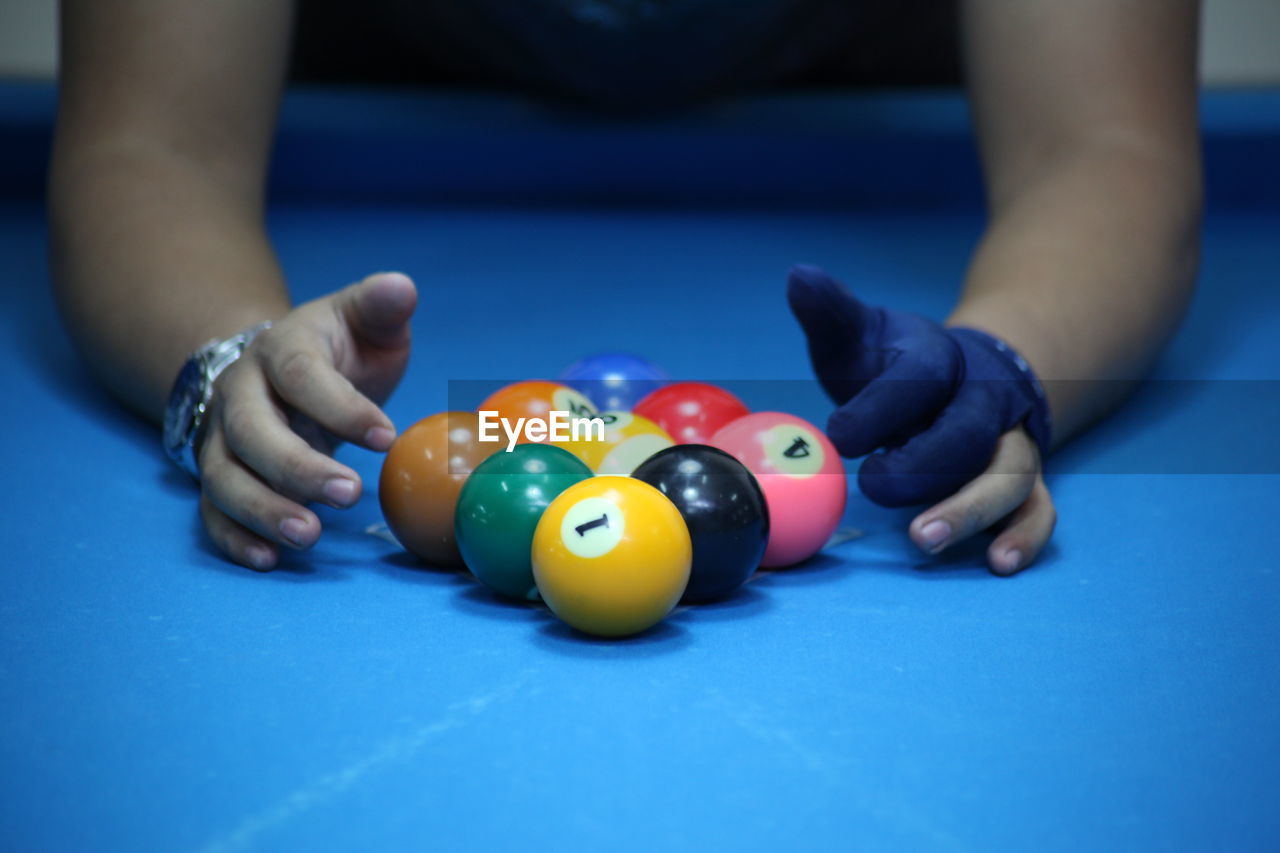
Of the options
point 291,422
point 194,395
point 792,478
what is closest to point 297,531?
point 291,422

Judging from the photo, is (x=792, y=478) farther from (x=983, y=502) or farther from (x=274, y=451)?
(x=274, y=451)

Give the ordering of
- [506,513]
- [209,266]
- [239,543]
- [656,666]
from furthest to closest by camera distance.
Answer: [209,266], [239,543], [506,513], [656,666]

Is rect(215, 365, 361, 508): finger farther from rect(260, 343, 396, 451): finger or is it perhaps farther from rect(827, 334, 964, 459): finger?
rect(827, 334, 964, 459): finger

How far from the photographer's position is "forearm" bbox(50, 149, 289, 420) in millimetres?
1568

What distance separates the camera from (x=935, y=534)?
1.25m

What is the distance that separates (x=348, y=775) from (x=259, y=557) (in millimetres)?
444

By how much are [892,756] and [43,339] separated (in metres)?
1.70

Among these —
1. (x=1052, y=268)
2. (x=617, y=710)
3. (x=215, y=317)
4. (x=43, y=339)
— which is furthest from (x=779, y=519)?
(x=43, y=339)

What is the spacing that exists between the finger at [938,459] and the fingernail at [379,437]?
1.60 ft

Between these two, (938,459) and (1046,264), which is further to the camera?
(1046,264)

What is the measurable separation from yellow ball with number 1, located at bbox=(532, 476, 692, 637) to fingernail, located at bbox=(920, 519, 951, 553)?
26 centimetres

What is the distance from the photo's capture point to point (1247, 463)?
1.61 m

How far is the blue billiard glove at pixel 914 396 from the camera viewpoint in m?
1.31

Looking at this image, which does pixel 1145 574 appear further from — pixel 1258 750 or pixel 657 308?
pixel 657 308
